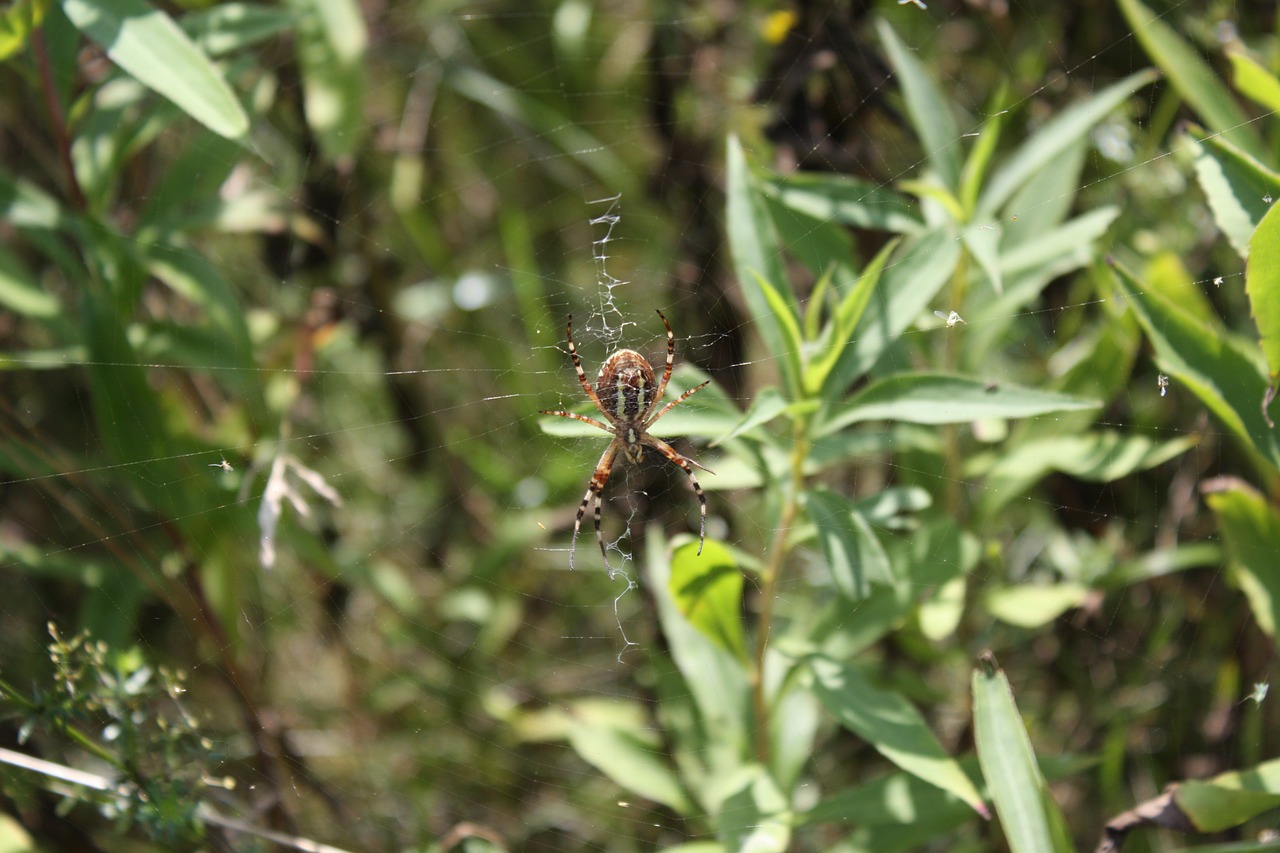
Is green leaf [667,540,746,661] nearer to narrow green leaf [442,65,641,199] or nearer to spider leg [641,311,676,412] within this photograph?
spider leg [641,311,676,412]

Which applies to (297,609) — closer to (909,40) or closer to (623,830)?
(623,830)

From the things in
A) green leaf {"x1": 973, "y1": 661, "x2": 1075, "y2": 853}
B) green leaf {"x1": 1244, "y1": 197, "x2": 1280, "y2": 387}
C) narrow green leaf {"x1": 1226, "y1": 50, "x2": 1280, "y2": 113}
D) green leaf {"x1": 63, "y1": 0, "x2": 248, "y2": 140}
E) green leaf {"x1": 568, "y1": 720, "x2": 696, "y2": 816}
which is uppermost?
green leaf {"x1": 63, "y1": 0, "x2": 248, "y2": 140}

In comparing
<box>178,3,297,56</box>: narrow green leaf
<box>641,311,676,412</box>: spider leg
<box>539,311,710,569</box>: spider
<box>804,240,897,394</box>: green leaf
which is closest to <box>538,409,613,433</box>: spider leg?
<box>539,311,710,569</box>: spider

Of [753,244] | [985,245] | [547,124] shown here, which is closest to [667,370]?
[753,244]

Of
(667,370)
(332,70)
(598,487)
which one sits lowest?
(598,487)

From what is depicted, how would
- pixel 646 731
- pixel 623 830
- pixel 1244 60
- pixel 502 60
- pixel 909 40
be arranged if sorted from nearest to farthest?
pixel 1244 60, pixel 646 731, pixel 623 830, pixel 909 40, pixel 502 60

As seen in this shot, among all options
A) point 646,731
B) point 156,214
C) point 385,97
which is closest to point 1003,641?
point 646,731

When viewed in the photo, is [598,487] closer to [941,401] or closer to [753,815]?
[753,815]
